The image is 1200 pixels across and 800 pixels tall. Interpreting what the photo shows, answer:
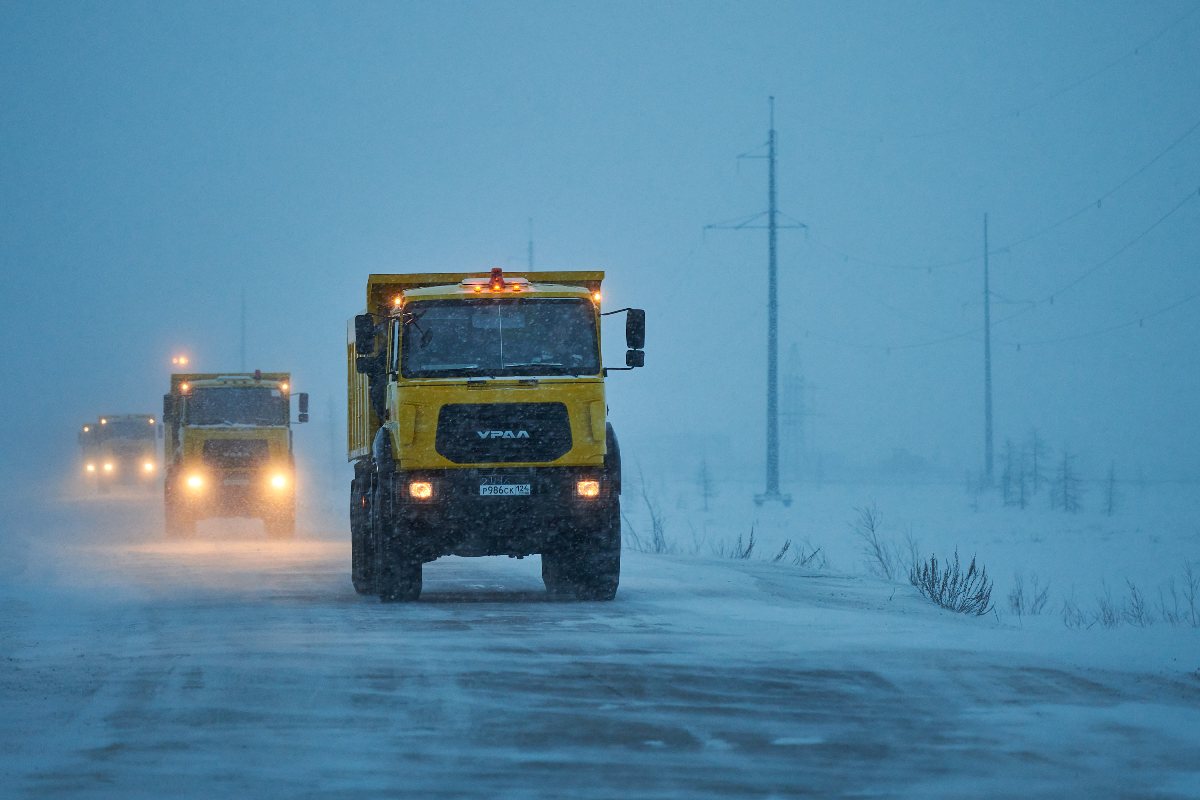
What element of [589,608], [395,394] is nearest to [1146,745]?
[589,608]

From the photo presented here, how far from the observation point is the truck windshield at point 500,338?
A: 15133mm

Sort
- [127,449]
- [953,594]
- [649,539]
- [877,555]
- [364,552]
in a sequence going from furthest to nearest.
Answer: [127,449] < [649,539] < [877,555] < [953,594] < [364,552]

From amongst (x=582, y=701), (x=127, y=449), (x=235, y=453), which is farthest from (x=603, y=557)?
(x=127, y=449)

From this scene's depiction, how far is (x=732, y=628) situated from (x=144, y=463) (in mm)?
52286

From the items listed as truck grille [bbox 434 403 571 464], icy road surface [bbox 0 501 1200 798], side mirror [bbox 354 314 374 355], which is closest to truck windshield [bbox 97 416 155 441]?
icy road surface [bbox 0 501 1200 798]

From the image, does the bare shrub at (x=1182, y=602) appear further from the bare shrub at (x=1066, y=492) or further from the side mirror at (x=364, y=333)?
the bare shrub at (x=1066, y=492)

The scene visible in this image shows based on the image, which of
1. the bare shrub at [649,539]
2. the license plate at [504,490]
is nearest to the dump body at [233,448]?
the bare shrub at [649,539]

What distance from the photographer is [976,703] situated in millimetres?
8883

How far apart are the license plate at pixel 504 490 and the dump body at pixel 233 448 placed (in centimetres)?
1562

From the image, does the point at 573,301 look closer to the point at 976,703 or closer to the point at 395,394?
the point at 395,394

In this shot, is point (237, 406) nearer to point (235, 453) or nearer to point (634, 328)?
point (235, 453)

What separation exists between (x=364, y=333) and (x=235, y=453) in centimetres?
1536

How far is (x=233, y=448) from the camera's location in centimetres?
2972

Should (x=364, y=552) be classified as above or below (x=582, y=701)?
above
